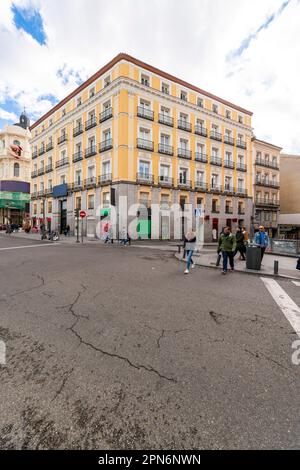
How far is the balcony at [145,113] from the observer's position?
69.7 feet

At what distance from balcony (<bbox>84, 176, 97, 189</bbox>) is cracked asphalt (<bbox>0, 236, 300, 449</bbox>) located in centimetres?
2034

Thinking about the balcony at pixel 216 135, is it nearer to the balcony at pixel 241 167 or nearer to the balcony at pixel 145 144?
the balcony at pixel 241 167

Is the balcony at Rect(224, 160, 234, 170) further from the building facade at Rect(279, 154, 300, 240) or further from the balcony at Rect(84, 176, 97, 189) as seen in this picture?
the balcony at Rect(84, 176, 97, 189)

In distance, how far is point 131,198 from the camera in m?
21.0

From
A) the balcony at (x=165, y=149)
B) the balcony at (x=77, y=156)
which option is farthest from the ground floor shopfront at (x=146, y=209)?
the balcony at (x=165, y=149)

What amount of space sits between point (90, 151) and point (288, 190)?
35255 millimetres

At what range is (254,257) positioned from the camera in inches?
323

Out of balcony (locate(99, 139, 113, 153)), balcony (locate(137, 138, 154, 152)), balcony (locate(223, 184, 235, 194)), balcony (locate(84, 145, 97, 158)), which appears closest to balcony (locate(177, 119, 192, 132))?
balcony (locate(137, 138, 154, 152))

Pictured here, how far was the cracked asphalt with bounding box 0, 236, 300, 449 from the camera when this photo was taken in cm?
169

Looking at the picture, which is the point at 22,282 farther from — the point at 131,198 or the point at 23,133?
the point at 23,133

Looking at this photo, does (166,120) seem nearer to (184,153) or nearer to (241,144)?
(184,153)

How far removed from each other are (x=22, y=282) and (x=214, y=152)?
28.2 metres

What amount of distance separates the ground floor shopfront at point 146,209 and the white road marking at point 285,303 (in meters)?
12.4
